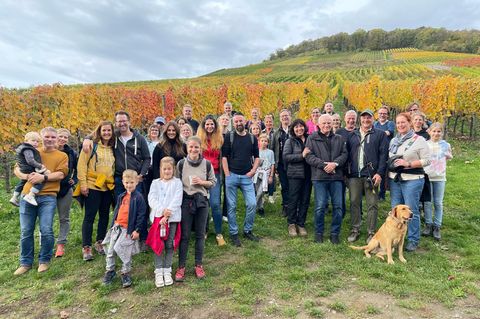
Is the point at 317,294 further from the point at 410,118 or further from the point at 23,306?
the point at 23,306

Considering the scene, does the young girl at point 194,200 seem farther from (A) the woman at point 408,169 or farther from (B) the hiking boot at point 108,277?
(A) the woman at point 408,169

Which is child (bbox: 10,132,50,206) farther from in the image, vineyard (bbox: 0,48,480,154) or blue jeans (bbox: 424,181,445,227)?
vineyard (bbox: 0,48,480,154)

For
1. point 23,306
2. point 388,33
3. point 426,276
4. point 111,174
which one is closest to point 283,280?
point 426,276

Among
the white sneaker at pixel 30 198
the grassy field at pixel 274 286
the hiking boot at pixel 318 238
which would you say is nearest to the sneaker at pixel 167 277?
the grassy field at pixel 274 286

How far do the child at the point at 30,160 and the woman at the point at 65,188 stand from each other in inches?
18.1

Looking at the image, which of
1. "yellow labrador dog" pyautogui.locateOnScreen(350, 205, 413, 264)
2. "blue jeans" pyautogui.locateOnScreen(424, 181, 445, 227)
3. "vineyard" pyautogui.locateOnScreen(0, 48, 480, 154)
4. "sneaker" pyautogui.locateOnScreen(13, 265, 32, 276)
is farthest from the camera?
"vineyard" pyautogui.locateOnScreen(0, 48, 480, 154)

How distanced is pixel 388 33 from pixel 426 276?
336ft

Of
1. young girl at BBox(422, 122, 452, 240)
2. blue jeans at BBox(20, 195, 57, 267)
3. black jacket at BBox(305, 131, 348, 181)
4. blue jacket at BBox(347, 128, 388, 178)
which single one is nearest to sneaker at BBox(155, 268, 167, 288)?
blue jeans at BBox(20, 195, 57, 267)

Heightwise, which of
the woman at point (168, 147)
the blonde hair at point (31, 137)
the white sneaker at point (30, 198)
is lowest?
the white sneaker at point (30, 198)

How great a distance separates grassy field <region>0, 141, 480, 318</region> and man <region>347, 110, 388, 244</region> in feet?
2.30

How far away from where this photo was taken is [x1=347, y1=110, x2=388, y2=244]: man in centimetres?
548

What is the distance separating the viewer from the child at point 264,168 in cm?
709

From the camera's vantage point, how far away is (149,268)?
196 inches

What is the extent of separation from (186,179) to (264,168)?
2737 millimetres
